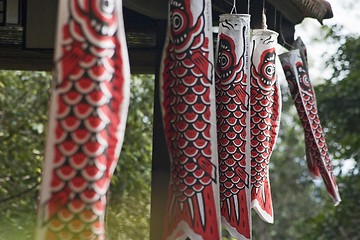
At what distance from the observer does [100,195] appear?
8.38 ft

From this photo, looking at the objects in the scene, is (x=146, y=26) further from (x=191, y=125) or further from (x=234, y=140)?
(x=191, y=125)

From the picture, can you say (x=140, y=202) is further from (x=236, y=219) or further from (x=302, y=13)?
(x=236, y=219)

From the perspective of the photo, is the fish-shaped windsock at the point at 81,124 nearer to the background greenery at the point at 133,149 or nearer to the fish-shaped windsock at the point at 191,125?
the fish-shaped windsock at the point at 191,125

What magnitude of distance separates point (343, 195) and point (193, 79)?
6.79m

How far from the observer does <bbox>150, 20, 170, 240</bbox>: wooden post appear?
475 cm

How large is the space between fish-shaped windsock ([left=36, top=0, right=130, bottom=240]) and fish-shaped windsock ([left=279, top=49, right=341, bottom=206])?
2.57m

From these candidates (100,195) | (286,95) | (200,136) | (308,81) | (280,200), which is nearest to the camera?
(100,195)

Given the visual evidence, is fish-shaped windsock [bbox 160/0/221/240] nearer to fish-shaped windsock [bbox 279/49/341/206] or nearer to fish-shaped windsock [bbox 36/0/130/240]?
fish-shaped windsock [bbox 36/0/130/240]

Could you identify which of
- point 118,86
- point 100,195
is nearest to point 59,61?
point 118,86

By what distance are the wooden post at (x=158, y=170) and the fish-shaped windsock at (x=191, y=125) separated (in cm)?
128

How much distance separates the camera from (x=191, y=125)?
11.0ft

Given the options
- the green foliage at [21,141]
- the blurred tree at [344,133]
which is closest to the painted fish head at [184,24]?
the green foliage at [21,141]

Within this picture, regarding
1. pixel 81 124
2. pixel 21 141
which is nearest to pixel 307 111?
pixel 81 124

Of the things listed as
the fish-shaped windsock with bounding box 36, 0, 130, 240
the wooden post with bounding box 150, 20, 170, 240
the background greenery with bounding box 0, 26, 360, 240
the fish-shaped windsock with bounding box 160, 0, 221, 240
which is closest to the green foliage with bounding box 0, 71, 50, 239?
the background greenery with bounding box 0, 26, 360, 240
